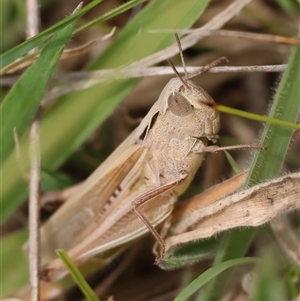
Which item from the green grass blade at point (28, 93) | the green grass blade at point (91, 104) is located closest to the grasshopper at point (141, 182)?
the green grass blade at point (91, 104)

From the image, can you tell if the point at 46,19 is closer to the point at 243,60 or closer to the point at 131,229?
the point at 243,60

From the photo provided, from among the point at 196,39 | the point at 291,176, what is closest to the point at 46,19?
the point at 196,39

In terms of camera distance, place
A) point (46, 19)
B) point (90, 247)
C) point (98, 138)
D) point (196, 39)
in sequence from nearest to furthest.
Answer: point (196, 39), point (90, 247), point (98, 138), point (46, 19)

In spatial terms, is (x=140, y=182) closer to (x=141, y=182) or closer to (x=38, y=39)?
(x=141, y=182)

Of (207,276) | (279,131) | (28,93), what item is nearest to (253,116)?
(279,131)

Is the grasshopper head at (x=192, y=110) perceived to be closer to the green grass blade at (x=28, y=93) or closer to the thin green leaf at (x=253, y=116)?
the thin green leaf at (x=253, y=116)

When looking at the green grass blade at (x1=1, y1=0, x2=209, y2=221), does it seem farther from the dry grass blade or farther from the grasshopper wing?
the dry grass blade
